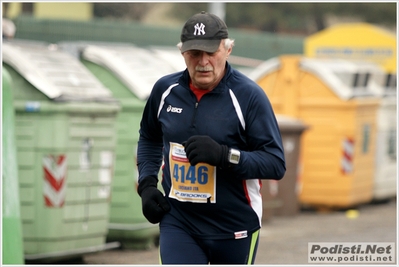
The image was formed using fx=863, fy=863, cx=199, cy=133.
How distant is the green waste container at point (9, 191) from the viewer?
5.87 m

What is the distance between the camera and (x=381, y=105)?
12.8 m

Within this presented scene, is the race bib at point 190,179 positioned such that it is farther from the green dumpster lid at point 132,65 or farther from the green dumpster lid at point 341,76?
the green dumpster lid at point 341,76

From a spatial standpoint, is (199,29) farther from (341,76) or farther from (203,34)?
(341,76)

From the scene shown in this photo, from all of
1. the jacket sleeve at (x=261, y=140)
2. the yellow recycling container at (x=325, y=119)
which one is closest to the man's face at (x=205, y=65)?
the jacket sleeve at (x=261, y=140)

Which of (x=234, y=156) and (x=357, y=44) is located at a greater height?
(x=234, y=156)

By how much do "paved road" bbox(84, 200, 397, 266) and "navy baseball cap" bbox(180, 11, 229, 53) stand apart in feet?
13.6

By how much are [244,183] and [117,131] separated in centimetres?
442

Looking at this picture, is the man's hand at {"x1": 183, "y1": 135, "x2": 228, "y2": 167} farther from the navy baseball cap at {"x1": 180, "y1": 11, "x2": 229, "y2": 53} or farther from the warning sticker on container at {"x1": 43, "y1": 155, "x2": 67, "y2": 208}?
the warning sticker on container at {"x1": 43, "y1": 155, "x2": 67, "y2": 208}

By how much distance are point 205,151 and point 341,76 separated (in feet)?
28.2

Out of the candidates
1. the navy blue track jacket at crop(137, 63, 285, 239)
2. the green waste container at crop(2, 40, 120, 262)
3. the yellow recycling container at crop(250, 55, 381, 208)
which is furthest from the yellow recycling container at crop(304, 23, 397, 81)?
the navy blue track jacket at crop(137, 63, 285, 239)

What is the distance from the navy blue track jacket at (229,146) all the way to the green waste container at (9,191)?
1.87 m

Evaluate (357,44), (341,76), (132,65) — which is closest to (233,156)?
(132,65)

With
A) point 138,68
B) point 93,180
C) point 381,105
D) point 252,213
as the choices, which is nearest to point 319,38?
point 381,105

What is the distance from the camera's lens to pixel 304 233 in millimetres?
10398
